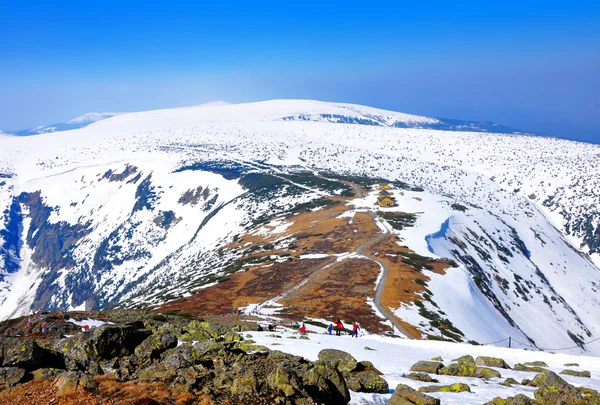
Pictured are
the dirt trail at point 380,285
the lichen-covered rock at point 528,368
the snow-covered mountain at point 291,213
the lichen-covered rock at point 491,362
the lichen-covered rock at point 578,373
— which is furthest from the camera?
the snow-covered mountain at point 291,213

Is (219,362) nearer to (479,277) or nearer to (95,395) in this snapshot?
(95,395)

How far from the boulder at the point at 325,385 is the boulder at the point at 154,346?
21.3ft

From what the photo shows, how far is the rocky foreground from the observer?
1141 centimetres

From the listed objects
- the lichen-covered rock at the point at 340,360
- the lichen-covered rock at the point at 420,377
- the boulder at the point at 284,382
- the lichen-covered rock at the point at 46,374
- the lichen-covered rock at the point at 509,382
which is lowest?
the lichen-covered rock at the point at 509,382

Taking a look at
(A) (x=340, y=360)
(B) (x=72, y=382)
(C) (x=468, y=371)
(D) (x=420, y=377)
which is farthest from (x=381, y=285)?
(B) (x=72, y=382)

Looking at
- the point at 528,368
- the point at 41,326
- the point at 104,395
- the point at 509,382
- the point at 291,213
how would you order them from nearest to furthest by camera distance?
the point at 104,395
the point at 509,382
the point at 41,326
the point at 528,368
the point at 291,213

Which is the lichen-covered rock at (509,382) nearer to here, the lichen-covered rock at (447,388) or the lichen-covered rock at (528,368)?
the lichen-covered rock at (447,388)

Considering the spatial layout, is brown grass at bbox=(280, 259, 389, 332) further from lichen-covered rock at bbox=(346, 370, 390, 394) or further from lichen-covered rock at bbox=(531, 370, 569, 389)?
lichen-covered rock at bbox=(346, 370, 390, 394)

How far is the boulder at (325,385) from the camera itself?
489 inches

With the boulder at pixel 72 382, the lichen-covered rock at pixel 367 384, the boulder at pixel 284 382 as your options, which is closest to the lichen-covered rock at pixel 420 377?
the lichen-covered rock at pixel 367 384

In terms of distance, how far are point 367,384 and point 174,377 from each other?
24.3 ft

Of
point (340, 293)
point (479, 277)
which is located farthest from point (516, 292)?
point (340, 293)

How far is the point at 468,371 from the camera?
20.2 metres

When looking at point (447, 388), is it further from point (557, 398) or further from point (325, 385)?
point (325, 385)
